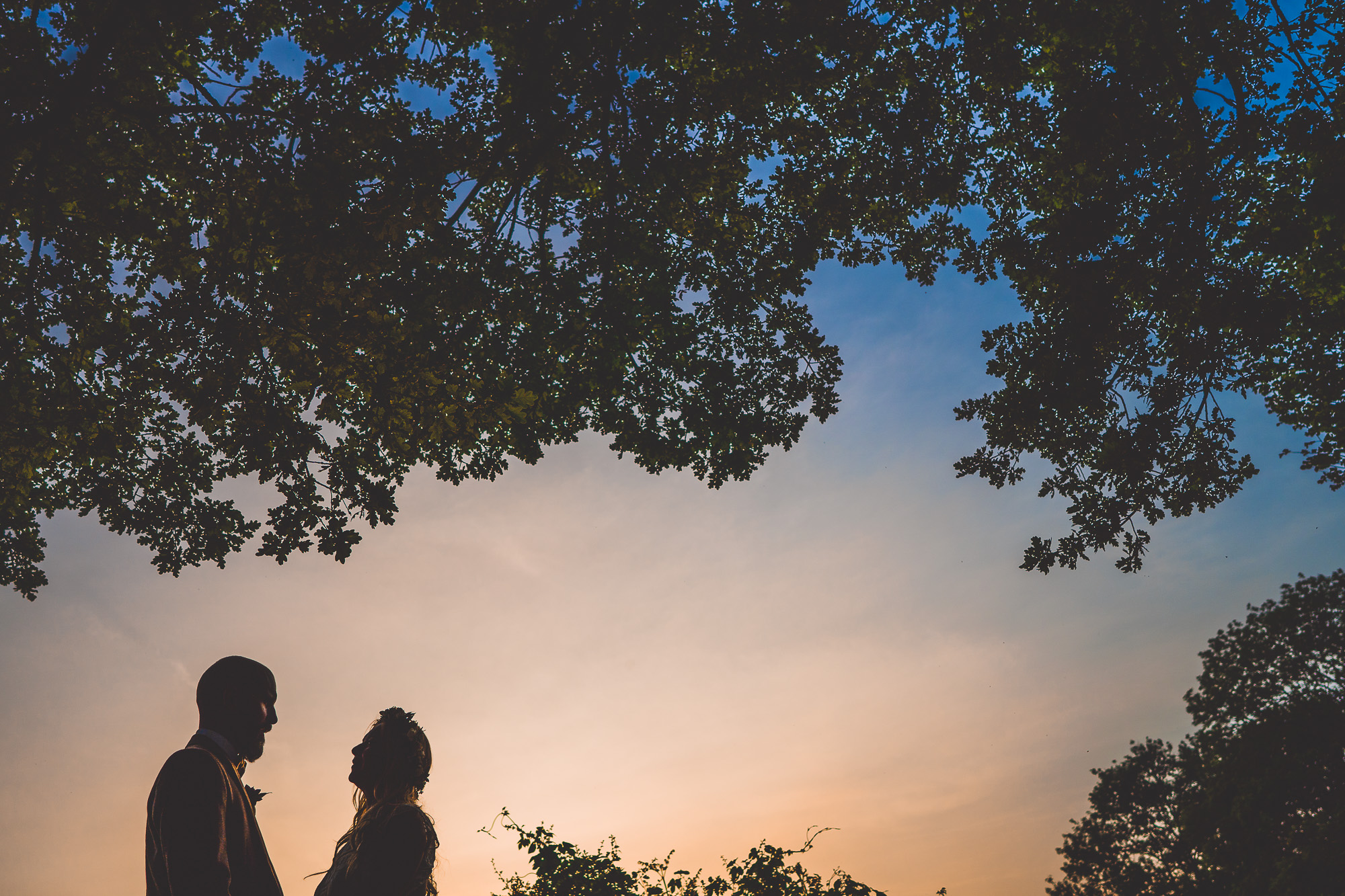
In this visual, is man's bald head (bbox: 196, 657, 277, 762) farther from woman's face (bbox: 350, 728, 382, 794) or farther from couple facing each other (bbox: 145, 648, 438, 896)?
woman's face (bbox: 350, 728, 382, 794)

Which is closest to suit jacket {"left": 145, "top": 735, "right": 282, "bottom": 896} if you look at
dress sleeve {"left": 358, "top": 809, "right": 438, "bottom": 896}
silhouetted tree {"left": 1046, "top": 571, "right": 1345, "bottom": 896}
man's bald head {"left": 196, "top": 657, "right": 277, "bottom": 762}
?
man's bald head {"left": 196, "top": 657, "right": 277, "bottom": 762}

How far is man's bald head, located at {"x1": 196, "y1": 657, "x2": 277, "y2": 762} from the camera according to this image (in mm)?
3027

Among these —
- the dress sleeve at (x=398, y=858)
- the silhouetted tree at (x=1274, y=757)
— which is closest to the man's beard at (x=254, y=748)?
the dress sleeve at (x=398, y=858)

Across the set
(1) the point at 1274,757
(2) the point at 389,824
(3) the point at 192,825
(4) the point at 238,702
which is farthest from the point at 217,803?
(1) the point at 1274,757

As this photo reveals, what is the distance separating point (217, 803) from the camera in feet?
8.95

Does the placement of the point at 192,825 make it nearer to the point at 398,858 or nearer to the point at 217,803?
the point at 217,803

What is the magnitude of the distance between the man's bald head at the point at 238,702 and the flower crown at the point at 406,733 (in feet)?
3.52

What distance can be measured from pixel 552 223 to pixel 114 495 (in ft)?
22.9

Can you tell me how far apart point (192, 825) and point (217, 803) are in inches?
4.1

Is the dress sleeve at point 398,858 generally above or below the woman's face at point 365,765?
below

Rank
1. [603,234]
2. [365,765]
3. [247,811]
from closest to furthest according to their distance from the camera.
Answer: [247,811]
[365,765]
[603,234]

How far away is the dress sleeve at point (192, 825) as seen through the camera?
8.44 feet

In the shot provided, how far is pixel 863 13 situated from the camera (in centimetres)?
820

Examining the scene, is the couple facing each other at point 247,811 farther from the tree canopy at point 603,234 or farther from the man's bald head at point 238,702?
the tree canopy at point 603,234
